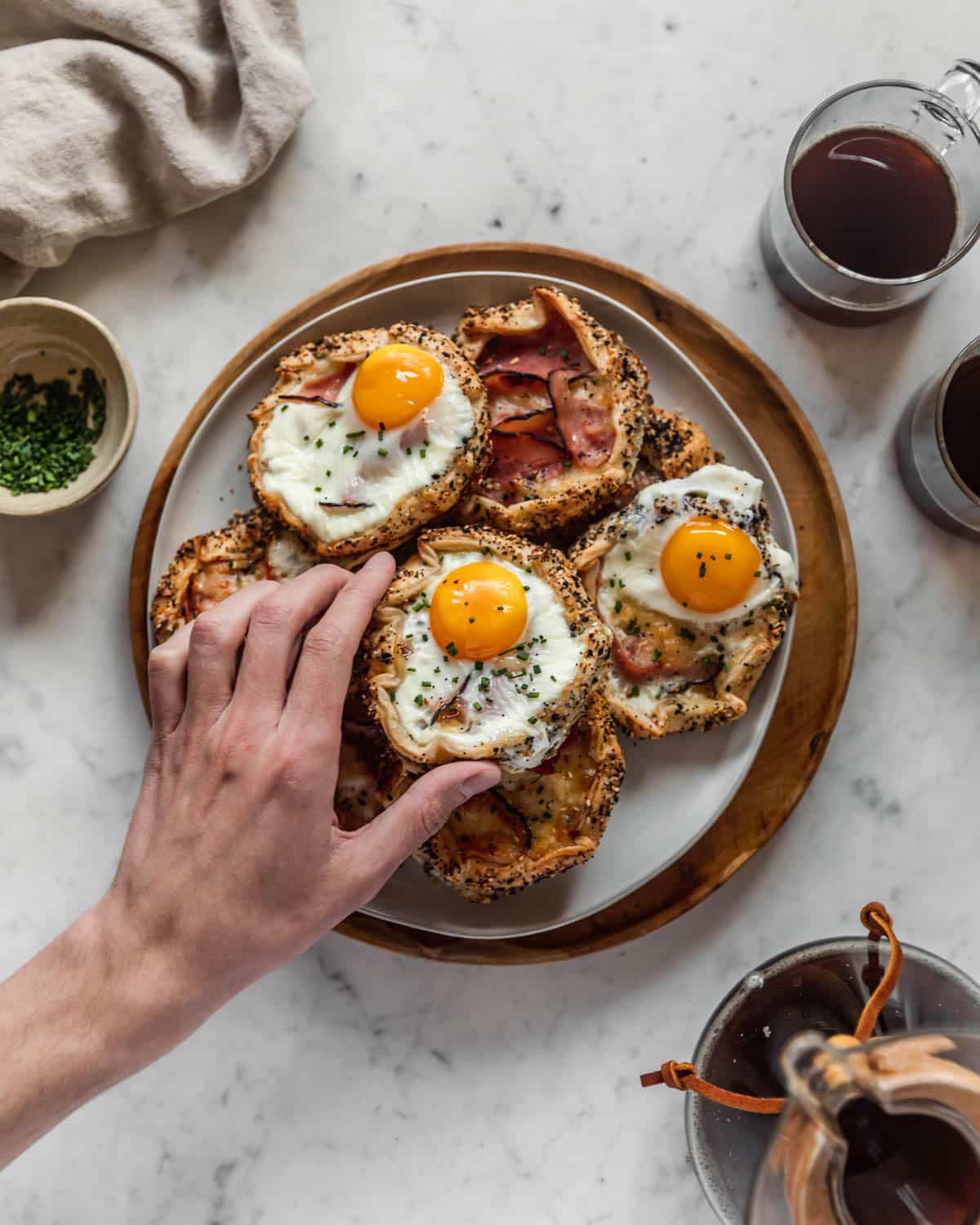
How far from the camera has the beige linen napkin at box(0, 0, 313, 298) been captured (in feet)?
12.6

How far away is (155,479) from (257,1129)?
2.57 m

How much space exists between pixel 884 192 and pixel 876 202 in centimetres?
5

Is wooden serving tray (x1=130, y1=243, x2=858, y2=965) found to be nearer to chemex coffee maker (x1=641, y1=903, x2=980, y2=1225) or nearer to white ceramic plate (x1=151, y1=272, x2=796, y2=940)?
white ceramic plate (x1=151, y1=272, x2=796, y2=940)

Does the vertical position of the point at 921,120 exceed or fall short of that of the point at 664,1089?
it exceeds it

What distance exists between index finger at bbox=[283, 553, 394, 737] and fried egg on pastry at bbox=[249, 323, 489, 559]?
0.28 m

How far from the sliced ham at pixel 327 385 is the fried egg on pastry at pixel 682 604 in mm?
996

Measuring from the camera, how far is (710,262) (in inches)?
164

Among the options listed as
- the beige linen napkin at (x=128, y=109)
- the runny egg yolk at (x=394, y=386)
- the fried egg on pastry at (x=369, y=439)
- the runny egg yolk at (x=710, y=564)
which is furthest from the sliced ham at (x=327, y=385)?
the runny egg yolk at (x=710, y=564)

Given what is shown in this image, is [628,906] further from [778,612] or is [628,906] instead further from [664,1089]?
[778,612]

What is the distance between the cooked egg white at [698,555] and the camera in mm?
3457

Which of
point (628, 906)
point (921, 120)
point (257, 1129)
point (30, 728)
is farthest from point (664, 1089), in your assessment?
point (921, 120)

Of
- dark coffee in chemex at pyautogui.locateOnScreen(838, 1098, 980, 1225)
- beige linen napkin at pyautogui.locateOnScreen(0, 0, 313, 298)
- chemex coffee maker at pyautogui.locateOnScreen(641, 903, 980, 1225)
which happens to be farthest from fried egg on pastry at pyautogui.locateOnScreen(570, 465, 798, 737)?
beige linen napkin at pyautogui.locateOnScreen(0, 0, 313, 298)

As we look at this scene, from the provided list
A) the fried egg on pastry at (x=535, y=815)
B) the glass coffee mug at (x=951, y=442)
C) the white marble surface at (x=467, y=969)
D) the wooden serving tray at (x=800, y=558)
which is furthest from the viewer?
the white marble surface at (x=467, y=969)

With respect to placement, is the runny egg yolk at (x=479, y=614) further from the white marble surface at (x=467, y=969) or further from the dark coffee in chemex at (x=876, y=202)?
the dark coffee in chemex at (x=876, y=202)
